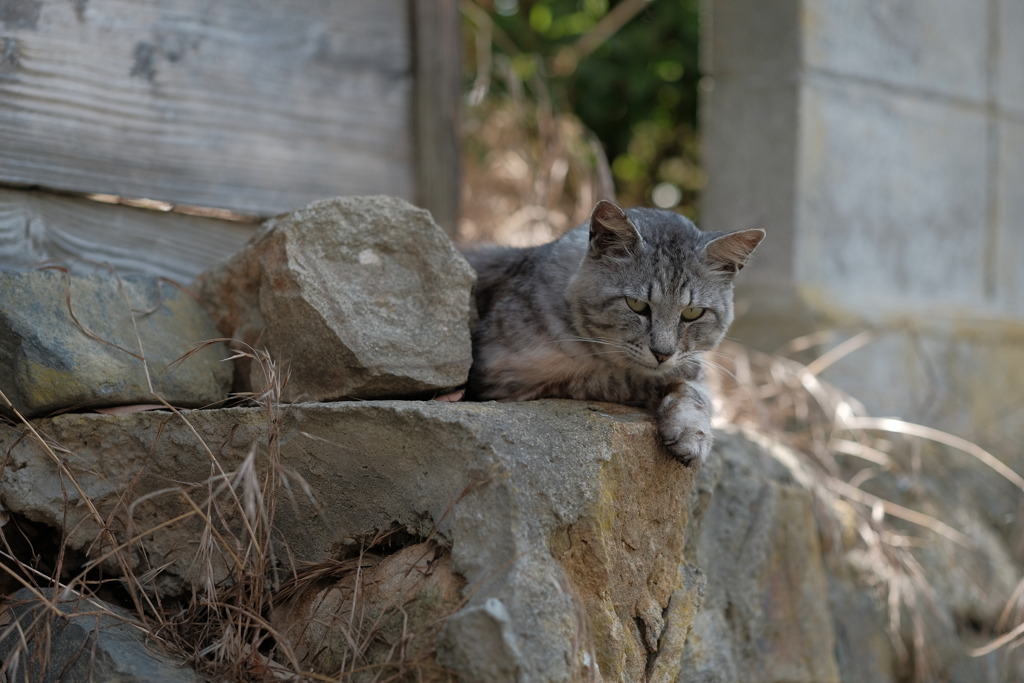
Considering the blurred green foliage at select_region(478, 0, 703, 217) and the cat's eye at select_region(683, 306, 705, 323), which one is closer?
the cat's eye at select_region(683, 306, 705, 323)

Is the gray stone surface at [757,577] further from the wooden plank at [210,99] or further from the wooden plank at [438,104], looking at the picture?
the wooden plank at [210,99]

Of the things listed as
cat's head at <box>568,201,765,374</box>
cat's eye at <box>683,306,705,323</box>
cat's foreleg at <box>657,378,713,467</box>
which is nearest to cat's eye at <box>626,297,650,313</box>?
cat's head at <box>568,201,765,374</box>

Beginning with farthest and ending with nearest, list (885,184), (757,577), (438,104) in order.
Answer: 1. (885,184)
2. (438,104)
3. (757,577)

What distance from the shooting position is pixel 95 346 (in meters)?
2.08

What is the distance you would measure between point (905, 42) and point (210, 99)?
3093 mm

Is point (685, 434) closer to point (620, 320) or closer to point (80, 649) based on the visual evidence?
point (620, 320)

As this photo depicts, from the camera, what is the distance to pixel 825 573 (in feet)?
9.84

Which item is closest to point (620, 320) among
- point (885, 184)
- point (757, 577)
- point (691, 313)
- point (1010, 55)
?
point (691, 313)

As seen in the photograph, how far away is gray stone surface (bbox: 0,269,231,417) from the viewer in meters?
1.98

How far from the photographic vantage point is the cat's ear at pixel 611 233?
85.9 inches

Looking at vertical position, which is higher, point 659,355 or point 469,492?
point 659,355

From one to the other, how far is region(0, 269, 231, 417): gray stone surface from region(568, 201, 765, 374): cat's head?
0.98m

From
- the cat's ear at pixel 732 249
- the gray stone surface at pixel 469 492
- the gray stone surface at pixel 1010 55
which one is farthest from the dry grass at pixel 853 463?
the gray stone surface at pixel 1010 55

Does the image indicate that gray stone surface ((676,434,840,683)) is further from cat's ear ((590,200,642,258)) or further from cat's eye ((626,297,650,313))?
cat's ear ((590,200,642,258))
